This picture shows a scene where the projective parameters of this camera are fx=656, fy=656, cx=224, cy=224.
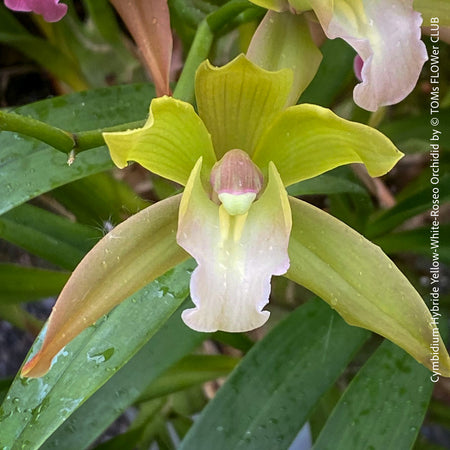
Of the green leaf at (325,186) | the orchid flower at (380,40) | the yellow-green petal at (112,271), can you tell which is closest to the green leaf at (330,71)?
the green leaf at (325,186)

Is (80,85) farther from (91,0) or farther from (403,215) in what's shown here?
(403,215)

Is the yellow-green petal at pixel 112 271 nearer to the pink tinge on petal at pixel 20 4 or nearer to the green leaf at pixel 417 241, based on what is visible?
the pink tinge on petal at pixel 20 4

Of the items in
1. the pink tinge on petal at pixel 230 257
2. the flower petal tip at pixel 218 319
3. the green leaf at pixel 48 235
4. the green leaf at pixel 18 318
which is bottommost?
the green leaf at pixel 18 318

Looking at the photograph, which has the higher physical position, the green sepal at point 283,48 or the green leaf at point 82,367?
the green sepal at point 283,48

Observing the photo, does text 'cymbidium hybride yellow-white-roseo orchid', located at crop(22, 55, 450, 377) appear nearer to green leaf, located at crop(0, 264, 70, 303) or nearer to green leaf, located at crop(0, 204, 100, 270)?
green leaf, located at crop(0, 204, 100, 270)

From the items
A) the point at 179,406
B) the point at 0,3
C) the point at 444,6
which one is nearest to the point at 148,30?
the point at 444,6

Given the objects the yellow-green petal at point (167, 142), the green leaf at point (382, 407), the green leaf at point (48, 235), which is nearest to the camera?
the yellow-green petal at point (167, 142)

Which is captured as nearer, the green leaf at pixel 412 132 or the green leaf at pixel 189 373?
the green leaf at pixel 189 373

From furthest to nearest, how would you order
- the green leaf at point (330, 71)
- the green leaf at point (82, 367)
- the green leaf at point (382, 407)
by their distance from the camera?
1. the green leaf at point (330, 71)
2. the green leaf at point (382, 407)
3. the green leaf at point (82, 367)
